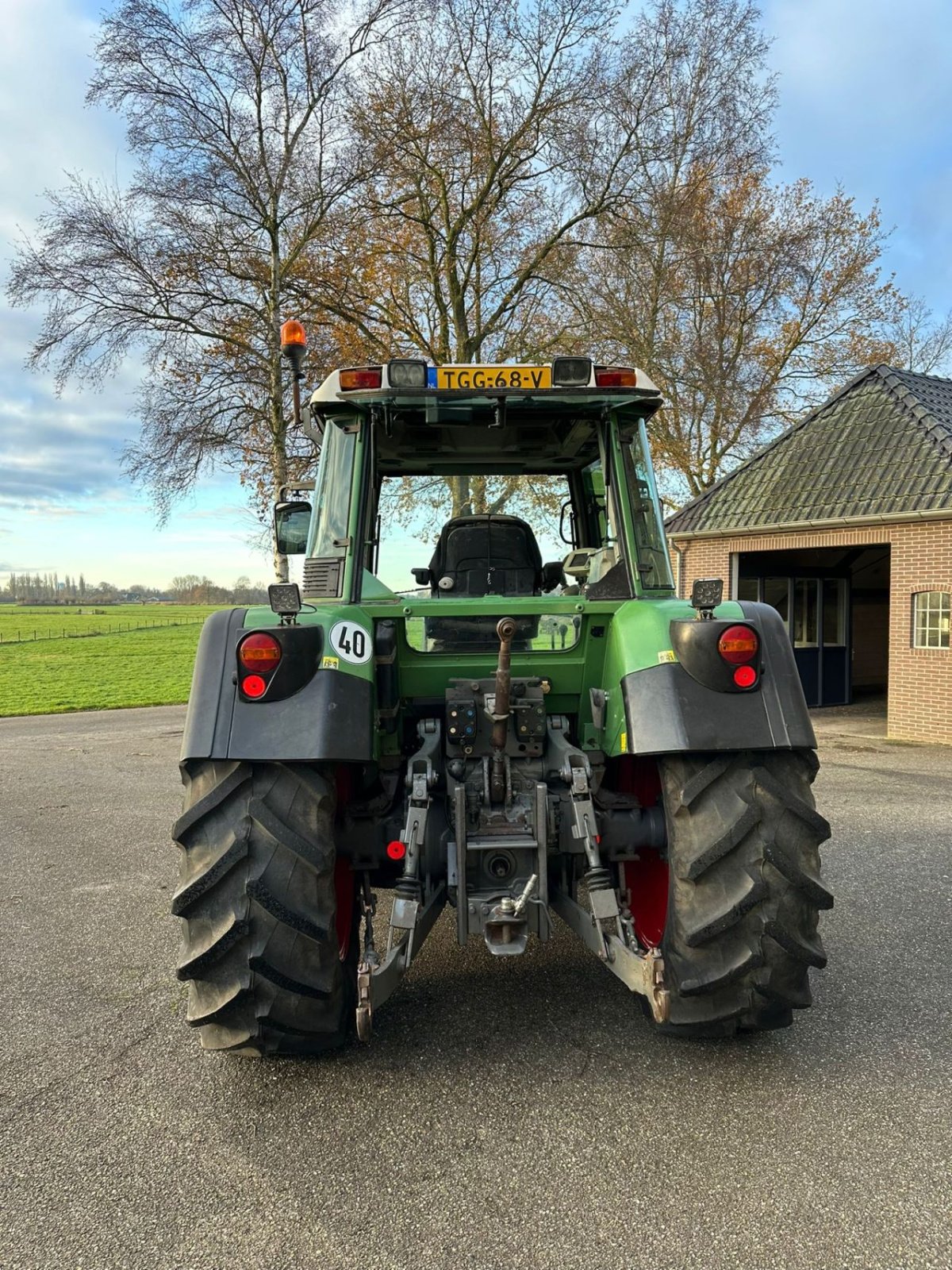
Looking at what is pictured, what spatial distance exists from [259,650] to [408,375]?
4.19 ft

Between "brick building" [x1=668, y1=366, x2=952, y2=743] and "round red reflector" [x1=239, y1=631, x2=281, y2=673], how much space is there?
10537 mm

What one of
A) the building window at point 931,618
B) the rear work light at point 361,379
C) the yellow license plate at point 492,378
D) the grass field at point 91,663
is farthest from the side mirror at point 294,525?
the grass field at point 91,663

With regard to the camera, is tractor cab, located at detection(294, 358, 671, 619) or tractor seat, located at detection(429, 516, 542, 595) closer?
tractor cab, located at detection(294, 358, 671, 619)

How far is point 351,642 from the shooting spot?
10.4 ft

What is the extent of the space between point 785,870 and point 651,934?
3.28ft

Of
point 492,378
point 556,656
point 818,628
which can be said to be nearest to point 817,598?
point 818,628

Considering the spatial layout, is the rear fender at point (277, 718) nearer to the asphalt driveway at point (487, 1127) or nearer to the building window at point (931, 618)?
the asphalt driveway at point (487, 1127)

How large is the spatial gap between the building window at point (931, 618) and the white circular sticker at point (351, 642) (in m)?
10.3

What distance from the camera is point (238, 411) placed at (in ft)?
49.2

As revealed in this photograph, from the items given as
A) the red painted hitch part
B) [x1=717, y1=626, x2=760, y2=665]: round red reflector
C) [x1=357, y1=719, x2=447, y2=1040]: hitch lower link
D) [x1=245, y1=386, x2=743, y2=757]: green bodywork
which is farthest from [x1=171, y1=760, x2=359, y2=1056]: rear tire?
[x1=717, y1=626, x2=760, y2=665]: round red reflector

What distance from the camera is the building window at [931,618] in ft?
37.4

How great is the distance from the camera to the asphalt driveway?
229cm

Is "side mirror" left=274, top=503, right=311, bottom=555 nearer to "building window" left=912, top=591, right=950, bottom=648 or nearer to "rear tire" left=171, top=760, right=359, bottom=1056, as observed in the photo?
"rear tire" left=171, top=760, right=359, bottom=1056

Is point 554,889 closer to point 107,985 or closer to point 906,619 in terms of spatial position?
point 107,985
